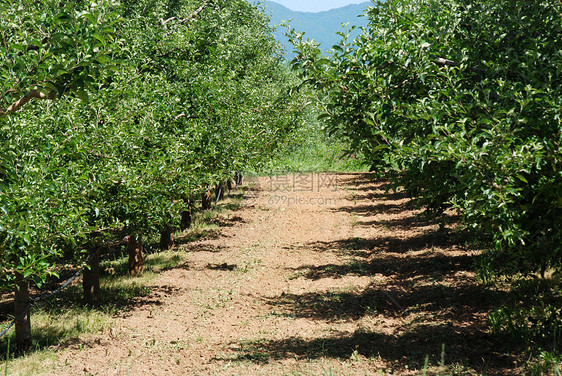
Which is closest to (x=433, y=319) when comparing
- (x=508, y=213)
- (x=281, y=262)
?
(x=508, y=213)

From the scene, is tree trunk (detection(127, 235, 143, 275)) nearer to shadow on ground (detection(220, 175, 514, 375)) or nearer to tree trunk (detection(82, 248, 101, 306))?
tree trunk (detection(82, 248, 101, 306))

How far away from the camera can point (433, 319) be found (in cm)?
788

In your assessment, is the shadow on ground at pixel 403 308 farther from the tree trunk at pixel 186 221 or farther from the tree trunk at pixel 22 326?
the tree trunk at pixel 186 221

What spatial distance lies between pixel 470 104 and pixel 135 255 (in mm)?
8512

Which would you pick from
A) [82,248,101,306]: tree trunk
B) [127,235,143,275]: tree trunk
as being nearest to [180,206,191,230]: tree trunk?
[127,235,143,275]: tree trunk

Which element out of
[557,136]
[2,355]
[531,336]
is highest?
[557,136]

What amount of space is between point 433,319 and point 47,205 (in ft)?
19.6

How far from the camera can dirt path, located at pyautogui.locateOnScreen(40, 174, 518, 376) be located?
6660 millimetres

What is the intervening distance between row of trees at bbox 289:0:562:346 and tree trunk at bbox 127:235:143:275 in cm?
664

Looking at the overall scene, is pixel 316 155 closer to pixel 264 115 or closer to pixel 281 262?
pixel 264 115

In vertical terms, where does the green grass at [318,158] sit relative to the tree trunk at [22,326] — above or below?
above

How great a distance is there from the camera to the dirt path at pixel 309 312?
666 centimetres

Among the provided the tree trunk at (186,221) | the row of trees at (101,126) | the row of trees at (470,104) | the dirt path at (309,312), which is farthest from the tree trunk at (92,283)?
the tree trunk at (186,221)

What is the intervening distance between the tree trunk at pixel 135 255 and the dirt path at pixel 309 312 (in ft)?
1.96
